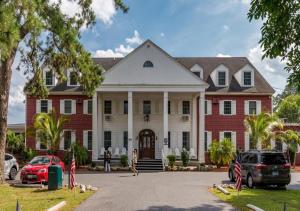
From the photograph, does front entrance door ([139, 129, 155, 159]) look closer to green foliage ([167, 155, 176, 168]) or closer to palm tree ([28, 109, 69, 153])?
green foliage ([167, 155, 176, 168])

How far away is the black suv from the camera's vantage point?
20594 mm

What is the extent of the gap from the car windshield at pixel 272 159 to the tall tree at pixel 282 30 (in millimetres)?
10372

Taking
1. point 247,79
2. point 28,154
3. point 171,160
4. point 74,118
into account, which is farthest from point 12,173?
point 247,79

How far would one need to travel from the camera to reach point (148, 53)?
3562 centimetres

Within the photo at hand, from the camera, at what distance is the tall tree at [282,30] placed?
420 inches

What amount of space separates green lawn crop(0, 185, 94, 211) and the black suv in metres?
7.74

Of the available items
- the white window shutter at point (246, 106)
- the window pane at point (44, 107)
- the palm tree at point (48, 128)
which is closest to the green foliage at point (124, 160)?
the palm tree at point (48, 128)

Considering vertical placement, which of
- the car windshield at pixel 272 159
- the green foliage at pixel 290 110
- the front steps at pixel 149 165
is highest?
the green foliage at pixel 290 110

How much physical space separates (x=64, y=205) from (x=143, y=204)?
257 cm

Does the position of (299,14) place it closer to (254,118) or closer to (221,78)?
(254,118)

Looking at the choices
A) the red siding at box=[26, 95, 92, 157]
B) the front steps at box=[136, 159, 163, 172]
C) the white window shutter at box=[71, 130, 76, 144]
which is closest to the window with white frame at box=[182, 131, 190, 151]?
the front steps at box=[136, 159, 163, 172]

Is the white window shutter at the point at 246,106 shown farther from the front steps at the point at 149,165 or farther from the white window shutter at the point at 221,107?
the front steps at the point at 149,165

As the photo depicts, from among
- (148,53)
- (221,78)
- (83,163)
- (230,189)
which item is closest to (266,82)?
(221,78)

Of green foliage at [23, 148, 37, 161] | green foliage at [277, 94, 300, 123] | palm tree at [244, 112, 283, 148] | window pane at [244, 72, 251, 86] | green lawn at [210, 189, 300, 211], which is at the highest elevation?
window pane at [244, 72, 251, 86]
